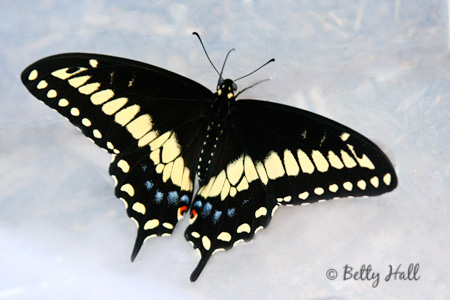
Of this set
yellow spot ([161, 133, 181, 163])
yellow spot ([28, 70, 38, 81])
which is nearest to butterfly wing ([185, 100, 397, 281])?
yellow spot ([161, 133, 181, 163])

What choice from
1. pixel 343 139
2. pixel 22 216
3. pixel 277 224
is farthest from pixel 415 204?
pixel 22 216

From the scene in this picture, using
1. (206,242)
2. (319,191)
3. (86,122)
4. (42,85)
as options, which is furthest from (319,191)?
(42,85)

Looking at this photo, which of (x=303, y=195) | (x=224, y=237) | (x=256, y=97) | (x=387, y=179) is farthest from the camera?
(x=256, y=97)

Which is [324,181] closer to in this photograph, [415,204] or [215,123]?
[215,123]

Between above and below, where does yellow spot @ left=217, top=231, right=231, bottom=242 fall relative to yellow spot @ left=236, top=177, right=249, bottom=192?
below

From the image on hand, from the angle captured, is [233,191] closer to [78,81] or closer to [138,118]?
[138,118]

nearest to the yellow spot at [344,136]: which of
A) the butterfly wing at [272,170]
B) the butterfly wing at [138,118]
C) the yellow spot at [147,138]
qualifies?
the butterfly wing at [272,170]

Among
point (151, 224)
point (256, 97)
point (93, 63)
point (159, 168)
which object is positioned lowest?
point (151, 224)

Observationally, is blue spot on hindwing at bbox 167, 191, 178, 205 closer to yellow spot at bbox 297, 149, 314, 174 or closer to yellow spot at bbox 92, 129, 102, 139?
yellow spot at bbox 92, 129, 102, 139
